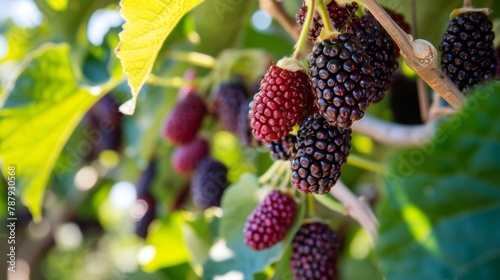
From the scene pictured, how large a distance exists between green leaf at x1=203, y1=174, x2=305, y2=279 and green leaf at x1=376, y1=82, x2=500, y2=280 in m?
0.58

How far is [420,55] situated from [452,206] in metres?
0.28

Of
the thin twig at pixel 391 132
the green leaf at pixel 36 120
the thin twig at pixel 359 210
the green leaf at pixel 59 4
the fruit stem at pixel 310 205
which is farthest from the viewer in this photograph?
the green leaf at pixel 59 4

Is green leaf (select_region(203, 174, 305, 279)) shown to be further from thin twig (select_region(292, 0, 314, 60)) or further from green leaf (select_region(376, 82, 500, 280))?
green leaf (select_region(376, 82, 500, 280))

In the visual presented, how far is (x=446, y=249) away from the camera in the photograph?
657 millimetres

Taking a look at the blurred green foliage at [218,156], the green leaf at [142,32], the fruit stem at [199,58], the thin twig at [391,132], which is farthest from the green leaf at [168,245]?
the green leaf at [142,32]

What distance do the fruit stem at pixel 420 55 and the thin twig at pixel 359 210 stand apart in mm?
368

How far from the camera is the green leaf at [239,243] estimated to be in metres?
1.28

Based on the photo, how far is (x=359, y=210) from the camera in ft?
4.05

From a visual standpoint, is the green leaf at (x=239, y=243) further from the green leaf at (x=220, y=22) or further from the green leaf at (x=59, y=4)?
the green leaf at (x=59, y=4)

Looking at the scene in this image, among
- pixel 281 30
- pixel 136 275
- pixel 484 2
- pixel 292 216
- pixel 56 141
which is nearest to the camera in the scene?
pixel 292 216

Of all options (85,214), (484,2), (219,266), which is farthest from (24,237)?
(484,2)

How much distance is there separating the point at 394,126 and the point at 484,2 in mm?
420

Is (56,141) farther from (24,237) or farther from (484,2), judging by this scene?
(24,237)

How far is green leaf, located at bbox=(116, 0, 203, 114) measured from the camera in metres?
1.01
